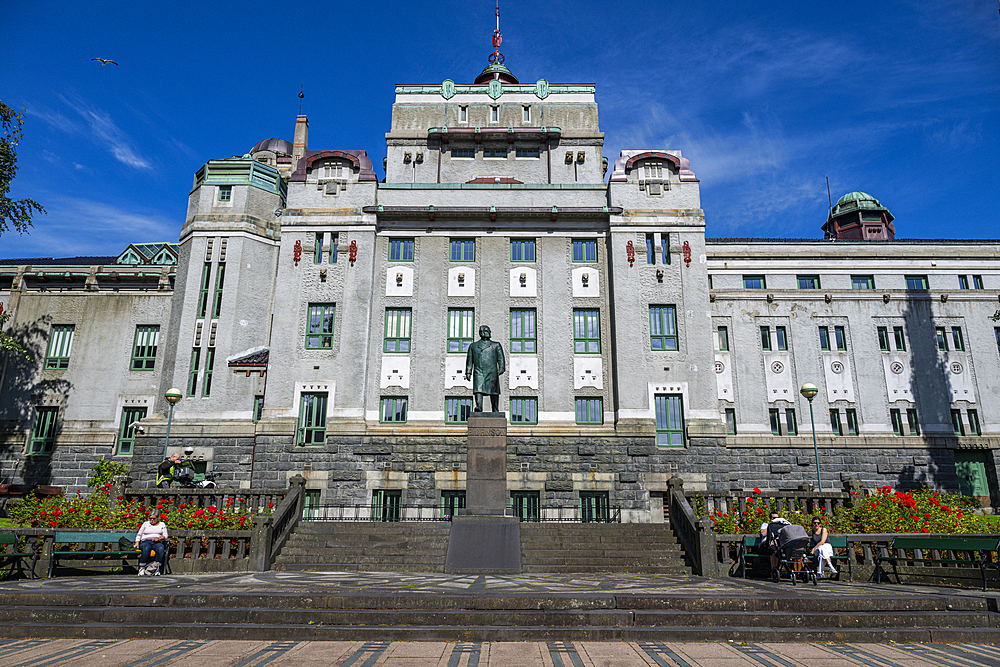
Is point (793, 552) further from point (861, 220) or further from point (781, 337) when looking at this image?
point (861, 220)

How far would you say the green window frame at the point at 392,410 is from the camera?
28.4 m

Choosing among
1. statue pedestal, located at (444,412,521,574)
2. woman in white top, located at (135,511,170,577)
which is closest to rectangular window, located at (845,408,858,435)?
statue pedestal, located at (444,412,521,574)

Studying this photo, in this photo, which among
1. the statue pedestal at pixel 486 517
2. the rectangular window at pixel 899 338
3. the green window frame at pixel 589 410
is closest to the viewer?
the statue pedestal at pixel 486 517

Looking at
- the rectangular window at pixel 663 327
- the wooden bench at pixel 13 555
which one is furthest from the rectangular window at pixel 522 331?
the wooden bench at pixel 13 555

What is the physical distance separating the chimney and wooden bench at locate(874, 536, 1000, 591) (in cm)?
4192

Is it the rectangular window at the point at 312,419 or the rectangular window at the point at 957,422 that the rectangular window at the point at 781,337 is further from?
the rectangular window at the point at 312,419

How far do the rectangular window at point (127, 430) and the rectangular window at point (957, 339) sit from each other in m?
40.8

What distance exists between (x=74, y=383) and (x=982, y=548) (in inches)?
1384

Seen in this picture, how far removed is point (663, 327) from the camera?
29094 mm

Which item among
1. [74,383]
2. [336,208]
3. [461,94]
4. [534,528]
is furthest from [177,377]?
[461,94]

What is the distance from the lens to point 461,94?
35156 mm

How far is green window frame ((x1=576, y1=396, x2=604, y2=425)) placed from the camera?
93.3 feet

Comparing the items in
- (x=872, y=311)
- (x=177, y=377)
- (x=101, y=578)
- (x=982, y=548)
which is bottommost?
(x=101, y=578)

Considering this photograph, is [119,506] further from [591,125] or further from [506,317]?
[591,125]
